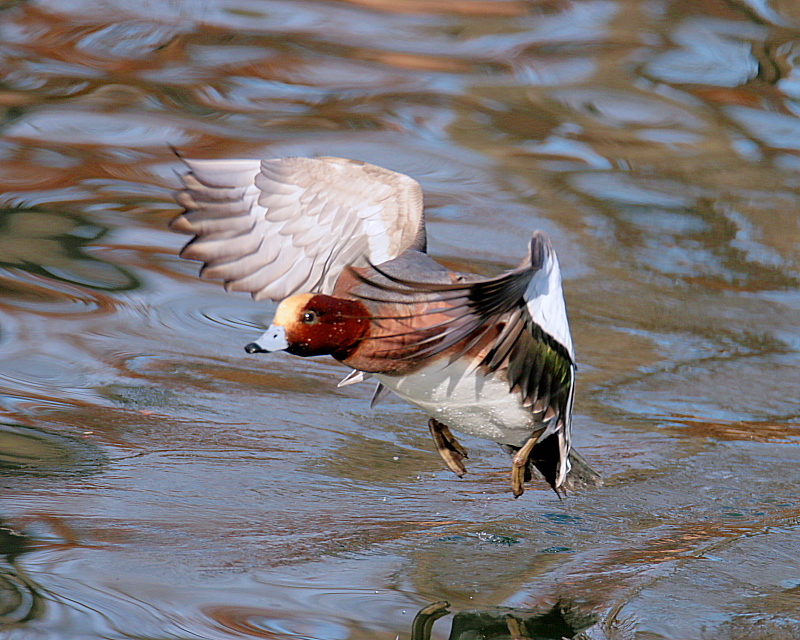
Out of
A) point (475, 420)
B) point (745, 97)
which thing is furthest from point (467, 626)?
point (745, 97)

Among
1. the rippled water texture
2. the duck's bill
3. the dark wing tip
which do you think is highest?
the dark wing tip

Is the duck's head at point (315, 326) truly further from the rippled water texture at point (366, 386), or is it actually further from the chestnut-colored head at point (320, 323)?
the rippled water texture at point (366, 386)

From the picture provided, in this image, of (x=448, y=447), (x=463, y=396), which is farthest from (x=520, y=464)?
(x=463, y=396)

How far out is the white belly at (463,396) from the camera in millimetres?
3098

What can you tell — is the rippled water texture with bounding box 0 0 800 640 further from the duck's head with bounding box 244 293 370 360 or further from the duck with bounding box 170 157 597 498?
the duck's head with bounding box 244 293 370 360

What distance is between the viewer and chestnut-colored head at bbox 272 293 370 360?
2.79 meters

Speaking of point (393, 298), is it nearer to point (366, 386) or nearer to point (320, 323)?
point (320, 323)

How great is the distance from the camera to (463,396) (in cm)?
314

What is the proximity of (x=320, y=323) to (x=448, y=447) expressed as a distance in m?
0.90

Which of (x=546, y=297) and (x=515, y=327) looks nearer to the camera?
(x=546, y=297)

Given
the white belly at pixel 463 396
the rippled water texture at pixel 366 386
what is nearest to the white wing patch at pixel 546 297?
the white belly at pixel 463 396

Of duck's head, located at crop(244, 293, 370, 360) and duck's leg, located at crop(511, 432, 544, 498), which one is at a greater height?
duck's head, located at crop(244, 293, 370, 360)

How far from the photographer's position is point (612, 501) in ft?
12.1

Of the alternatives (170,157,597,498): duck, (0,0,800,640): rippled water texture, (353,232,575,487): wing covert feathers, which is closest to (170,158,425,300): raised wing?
(170,157,597,498): duck
